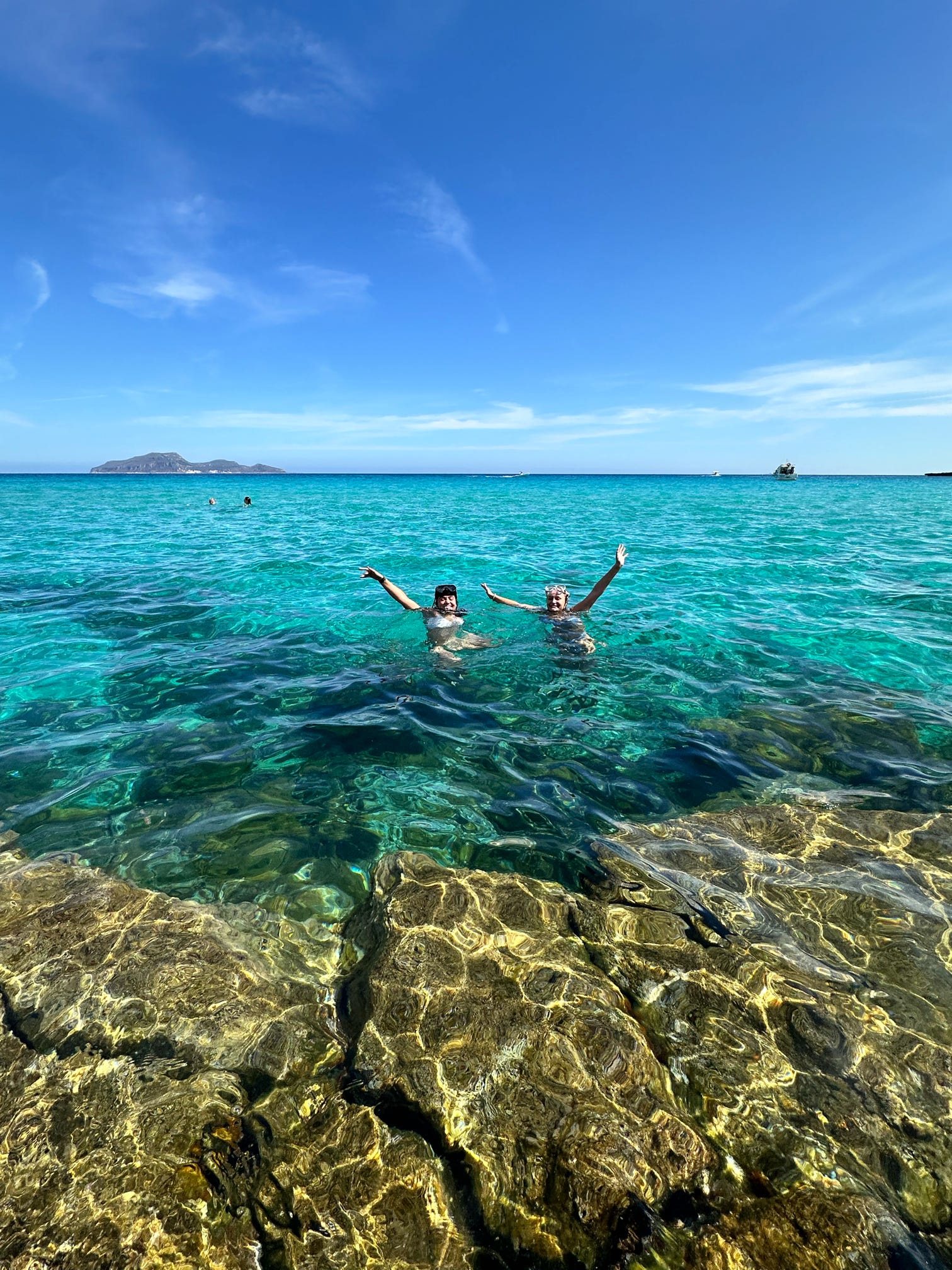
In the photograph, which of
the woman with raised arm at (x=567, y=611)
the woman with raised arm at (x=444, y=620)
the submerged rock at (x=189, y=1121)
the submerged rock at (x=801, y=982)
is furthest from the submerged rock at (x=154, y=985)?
the woman with raised arm at (x=567, y=611)

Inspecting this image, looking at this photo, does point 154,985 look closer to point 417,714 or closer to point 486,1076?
point 486,1076

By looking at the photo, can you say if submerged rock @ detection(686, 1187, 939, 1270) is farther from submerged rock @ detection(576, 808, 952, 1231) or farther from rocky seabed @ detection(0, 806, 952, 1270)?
submerged rock @ detection(576, 808, 952, 1231)

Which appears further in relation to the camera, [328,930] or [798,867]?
[798,867]

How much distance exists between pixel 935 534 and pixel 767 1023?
1438 inches

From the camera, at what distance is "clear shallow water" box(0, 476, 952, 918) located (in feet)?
19.5

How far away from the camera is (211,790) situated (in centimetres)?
670

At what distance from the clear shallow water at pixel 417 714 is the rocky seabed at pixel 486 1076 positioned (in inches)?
33.2

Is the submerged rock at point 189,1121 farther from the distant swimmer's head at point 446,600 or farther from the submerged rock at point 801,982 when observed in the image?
the distant swimmer's head at point 446,600

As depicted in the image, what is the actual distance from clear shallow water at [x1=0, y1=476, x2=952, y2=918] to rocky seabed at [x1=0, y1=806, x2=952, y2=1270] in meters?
0.84

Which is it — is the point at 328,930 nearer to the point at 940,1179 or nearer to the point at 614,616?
the point at 940,1179

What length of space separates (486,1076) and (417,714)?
571 centimetres

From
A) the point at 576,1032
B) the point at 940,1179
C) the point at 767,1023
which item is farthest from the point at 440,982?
the point at 940,1179

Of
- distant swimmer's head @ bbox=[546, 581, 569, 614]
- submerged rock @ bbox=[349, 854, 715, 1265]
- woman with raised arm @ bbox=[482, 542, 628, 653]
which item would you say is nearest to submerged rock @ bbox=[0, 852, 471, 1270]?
submerged rock @ bbox=[349, 854, 715, 1265]

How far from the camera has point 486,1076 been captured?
3314 millimetres
